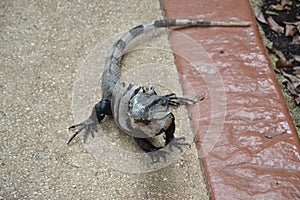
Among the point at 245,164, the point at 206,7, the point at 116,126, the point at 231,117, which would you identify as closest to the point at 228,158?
the point at 245,164

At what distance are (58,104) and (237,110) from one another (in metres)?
1.11

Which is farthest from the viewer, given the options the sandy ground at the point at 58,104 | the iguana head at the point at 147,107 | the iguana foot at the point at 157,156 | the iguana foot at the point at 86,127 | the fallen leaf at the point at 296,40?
the fallen leaf at the point at 296,40

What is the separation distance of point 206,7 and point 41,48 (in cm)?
123

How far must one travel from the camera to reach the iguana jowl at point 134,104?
7.98ft

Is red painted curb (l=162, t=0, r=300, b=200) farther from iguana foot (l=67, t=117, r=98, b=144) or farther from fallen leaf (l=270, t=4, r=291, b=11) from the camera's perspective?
iguana foot (l=67, t=117, r=98, b=144)

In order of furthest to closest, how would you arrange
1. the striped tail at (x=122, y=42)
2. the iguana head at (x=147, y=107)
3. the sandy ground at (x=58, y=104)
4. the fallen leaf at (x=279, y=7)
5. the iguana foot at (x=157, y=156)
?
the fallen leaf at (x=279, y=7), the striped tail at (x=122, y=42), the iguana foot at (x=157, y=156), the sandy ground at (x=58, y=104), the iguana head at (x=147, y=107)

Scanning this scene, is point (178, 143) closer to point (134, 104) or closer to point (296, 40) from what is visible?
point (134, 104)

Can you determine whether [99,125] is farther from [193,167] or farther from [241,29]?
[241,29]

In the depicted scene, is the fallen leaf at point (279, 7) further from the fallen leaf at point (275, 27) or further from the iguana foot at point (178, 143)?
the iguana foot at point (178, 143)

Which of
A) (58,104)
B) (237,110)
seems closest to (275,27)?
(237,110)

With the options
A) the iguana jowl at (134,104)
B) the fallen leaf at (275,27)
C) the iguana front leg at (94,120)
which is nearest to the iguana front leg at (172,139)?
the iguana jowl at (134,104)

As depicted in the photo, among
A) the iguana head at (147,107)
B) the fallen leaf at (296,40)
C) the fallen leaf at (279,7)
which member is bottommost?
the fallen leaf at (296,40)

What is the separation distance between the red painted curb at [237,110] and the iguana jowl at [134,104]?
5.0 inches

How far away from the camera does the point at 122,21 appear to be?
357 centimetres
